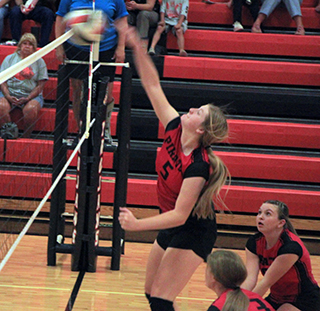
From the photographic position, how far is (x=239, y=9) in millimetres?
7180

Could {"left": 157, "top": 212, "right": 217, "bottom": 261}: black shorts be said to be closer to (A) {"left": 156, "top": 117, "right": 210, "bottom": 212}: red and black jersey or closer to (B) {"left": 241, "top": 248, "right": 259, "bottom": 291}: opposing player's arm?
(A) {"left": 156, "top": 117, "right": 210, "bottom": 212}: red and black jersey

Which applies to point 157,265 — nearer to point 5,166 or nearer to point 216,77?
point 5,166

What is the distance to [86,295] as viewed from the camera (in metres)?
3.95

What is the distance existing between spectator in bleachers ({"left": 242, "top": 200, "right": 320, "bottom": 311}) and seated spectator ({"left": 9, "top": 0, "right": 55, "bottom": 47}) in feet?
14.9

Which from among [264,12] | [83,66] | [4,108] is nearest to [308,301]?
[83,66]

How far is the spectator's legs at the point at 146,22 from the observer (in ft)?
22.5

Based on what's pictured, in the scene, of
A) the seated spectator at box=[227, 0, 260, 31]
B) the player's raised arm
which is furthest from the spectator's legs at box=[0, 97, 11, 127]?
the seated spectator at box=[227, 0, 260, 31]

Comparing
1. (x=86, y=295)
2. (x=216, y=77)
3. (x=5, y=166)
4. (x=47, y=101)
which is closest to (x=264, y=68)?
(x=216, y=77)

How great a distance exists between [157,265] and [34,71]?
2.89 m

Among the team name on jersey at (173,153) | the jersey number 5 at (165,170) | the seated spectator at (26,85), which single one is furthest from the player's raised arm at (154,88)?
the seated spectator at (26,85)

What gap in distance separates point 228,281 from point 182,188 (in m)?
0.47

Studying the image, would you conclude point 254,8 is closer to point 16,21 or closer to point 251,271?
point 16,21

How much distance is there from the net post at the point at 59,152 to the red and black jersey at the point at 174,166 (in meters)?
1.78

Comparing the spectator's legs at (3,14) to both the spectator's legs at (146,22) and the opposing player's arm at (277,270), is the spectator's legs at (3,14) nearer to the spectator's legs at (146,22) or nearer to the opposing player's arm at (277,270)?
the spectator's legs at (146,22)
